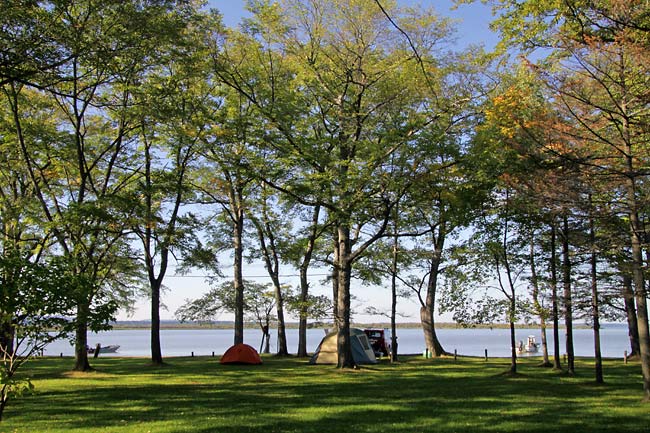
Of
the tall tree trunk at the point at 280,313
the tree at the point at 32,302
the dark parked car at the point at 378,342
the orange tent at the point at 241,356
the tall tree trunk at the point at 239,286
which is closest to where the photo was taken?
the tree at the point at 32,302

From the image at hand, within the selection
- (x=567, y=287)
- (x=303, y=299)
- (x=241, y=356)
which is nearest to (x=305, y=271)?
(x=303, y=299)

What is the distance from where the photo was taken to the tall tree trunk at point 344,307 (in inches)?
821

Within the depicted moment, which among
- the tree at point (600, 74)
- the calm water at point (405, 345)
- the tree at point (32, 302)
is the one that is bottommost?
the calm water at point (405, 345)

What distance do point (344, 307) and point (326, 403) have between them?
8.90 meters

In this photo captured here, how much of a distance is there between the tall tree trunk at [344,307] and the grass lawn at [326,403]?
1.69m

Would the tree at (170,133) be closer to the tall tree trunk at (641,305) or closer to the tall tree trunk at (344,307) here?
the tall tree trunk at (344,307)

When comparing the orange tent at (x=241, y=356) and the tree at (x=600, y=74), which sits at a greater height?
the tree at (x=600, y=74)

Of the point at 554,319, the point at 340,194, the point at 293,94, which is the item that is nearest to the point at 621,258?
the point at 554,319

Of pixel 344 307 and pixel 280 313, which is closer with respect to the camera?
pixel 344 307

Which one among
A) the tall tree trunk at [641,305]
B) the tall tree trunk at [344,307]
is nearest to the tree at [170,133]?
the tall tree trunk at [344,307]

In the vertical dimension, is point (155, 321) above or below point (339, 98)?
below

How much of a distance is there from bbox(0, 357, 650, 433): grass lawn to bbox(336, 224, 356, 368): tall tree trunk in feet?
5.56

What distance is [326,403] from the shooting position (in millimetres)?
12156

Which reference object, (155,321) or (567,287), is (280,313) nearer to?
(155,321)
